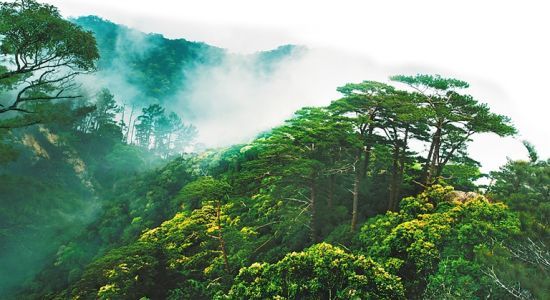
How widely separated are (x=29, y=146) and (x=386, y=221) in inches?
2138

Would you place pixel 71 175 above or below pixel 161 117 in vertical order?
below

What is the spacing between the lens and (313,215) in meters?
17.7

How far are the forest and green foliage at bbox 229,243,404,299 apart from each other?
0.04 m

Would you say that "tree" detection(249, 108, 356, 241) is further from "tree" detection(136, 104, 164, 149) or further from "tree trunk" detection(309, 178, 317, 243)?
"tree" detection(136, 104, 164, 149)

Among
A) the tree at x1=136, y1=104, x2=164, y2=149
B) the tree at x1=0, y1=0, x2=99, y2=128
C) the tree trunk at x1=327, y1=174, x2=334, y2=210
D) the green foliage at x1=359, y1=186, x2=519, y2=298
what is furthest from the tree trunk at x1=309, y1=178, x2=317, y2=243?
the tree at x1=136, y1=104, x2=164, y2=149

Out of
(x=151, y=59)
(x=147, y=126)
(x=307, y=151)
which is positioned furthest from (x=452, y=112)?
(x=151, y=59)

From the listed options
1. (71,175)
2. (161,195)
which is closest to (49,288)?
(161,195)

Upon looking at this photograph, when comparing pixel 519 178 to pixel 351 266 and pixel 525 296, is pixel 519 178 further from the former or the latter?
pixel 351 266

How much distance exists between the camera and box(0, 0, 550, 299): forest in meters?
10.5

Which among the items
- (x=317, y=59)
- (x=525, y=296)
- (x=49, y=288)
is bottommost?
(x=49, y=288)

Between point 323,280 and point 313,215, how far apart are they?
23.3 feet

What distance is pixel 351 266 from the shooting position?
10797mm

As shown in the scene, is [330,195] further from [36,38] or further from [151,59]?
[151,59]

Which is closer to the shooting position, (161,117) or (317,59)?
(161,117)
